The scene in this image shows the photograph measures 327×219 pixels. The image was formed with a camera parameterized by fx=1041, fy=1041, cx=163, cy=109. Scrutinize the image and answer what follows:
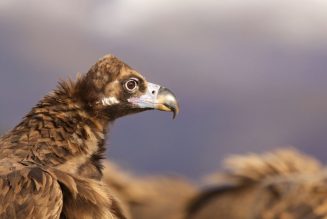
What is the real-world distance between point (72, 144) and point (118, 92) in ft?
0.98

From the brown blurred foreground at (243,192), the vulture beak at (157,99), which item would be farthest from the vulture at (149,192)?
the vulture beak at (157,99)

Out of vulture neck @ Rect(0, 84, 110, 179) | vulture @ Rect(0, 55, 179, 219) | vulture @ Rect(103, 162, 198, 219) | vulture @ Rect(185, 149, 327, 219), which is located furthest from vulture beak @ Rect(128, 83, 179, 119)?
vulture @ Rect(103, 162, 198, 219)

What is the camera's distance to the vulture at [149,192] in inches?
292

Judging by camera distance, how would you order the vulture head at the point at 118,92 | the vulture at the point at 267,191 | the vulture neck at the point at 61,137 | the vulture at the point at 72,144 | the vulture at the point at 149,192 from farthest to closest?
the vulture at the point at 149,192
the vulture at the point at 267,191
the vulture head at the point at 118,92
the vulture neck at the point at 61,137
the vulture at the point at 72,144

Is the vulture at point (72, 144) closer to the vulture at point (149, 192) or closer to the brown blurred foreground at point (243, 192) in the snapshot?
the brown blurred foreground at point (243, 192)

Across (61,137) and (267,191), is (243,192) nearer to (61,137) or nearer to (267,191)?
(267,191)

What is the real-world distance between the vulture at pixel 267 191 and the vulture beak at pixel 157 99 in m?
2.01

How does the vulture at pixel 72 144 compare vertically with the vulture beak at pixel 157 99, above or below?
below

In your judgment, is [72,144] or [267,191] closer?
[72,144]

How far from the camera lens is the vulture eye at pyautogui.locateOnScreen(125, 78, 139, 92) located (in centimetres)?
365

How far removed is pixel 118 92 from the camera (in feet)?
11.9

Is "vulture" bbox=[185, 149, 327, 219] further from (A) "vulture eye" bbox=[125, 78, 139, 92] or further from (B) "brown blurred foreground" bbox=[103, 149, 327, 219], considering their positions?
(A) "vulture eye" bbox=[125, 78, 139, 92]

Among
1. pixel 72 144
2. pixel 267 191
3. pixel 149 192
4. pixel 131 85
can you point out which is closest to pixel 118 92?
pixel 131 85

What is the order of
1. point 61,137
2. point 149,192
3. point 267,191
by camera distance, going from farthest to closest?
point 149,192
point 267,191
point 61,137
